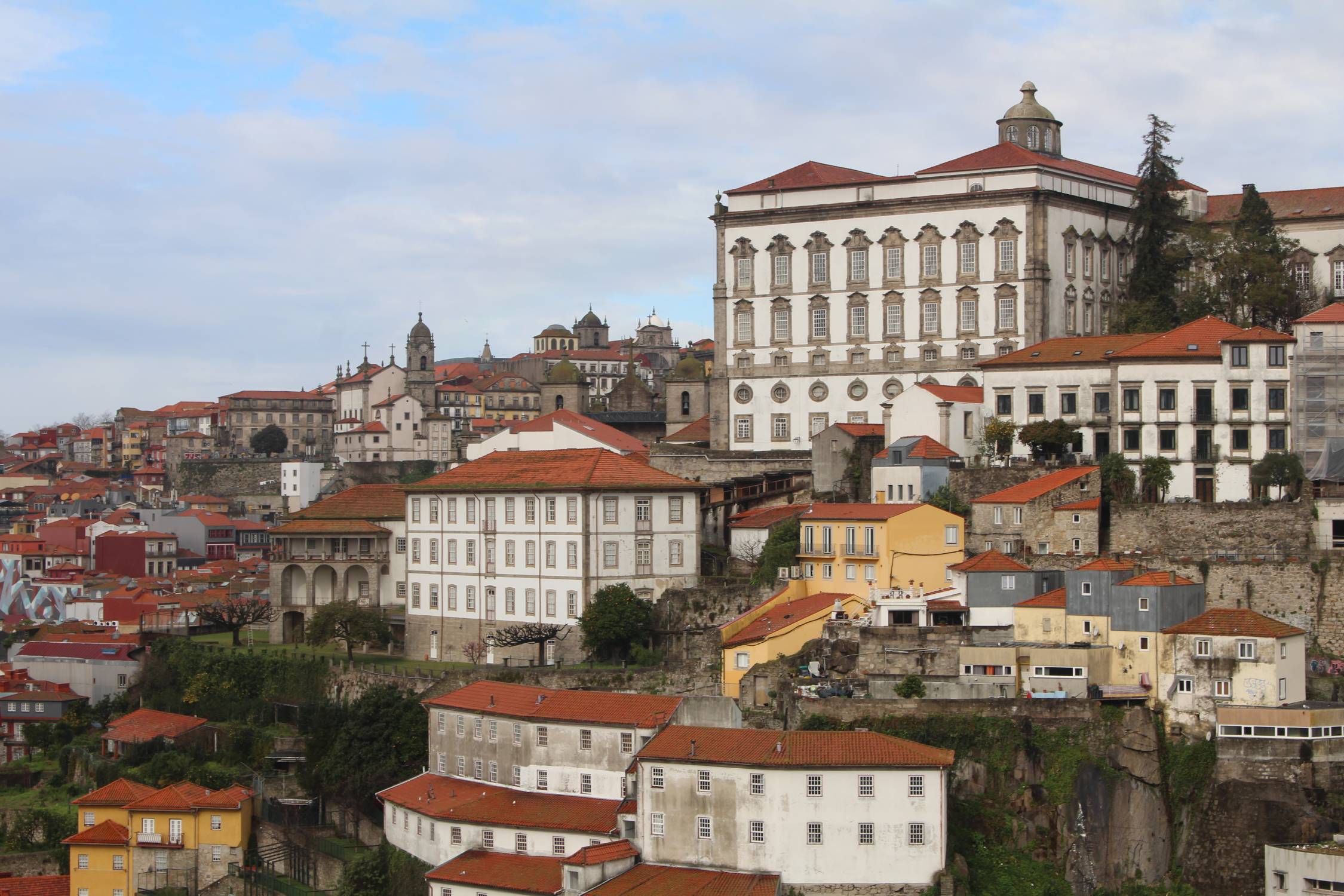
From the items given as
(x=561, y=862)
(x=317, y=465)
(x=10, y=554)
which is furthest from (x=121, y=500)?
(x=561, y=862)

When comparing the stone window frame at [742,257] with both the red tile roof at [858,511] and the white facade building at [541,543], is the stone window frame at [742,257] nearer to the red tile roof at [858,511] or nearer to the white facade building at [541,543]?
the white facade building at [541,543]

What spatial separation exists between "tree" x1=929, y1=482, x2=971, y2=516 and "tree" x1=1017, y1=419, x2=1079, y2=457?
3243 millimetres

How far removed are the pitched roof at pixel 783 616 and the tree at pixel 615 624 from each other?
432cm

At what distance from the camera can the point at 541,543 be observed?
56844mm

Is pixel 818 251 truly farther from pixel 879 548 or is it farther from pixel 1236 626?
Answer: pixel 1236 626

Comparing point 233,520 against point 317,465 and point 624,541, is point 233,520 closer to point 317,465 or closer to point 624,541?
point 317,465

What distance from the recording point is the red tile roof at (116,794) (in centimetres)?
5231

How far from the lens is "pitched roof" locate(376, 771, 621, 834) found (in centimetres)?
4303

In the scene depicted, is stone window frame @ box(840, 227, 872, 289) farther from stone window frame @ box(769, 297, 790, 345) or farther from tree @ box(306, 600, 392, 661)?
tree @ box(306, 600, 392, 661)

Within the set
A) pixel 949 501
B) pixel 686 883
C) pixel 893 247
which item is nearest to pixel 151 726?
pixel 686 883

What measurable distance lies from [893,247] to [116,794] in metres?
34.6

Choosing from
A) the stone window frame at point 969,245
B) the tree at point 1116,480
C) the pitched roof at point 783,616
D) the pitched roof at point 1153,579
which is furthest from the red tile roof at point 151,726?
the stone window frame at point 969,245

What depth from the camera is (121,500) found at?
141 metres

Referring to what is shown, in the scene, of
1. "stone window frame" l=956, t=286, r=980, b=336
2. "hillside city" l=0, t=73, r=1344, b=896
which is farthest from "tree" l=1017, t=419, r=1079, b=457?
"stone window frame" l=956, t=286, r=980, b=336
